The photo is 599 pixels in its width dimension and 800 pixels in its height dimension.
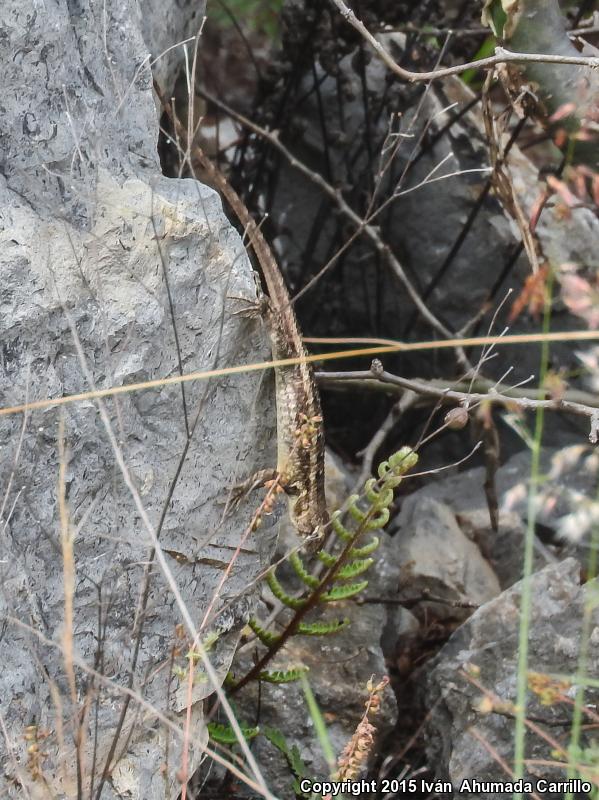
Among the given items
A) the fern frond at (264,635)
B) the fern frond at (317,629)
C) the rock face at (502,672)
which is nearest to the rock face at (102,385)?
the fern frond at (264,635)

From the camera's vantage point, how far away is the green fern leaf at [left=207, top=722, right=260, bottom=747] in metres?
2.62

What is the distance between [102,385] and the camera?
226 centimetres

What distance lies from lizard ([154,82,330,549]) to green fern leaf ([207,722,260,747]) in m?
0.60

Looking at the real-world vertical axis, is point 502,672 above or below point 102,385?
below

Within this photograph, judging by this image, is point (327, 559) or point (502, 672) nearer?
point (327, 559)

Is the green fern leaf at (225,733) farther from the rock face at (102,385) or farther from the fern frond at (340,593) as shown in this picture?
the fern frond at (340,593)

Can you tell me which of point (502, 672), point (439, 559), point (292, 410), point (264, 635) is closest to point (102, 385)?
point (292, 410)

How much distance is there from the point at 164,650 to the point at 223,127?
4.88 meters

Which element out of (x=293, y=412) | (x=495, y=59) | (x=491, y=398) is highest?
(x=495, y=59)

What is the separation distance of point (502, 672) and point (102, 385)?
1.71m

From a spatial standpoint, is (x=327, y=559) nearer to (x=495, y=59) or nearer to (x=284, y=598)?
(x=284, y=598)

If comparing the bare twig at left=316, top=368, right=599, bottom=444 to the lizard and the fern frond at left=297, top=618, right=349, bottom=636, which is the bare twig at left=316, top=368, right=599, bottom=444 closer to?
the lizard

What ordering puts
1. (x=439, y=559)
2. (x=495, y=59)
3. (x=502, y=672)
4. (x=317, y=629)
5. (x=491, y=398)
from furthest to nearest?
(x=439, y=559)
(x=502, y=672)
(x=317, y=629)
(x=495, y=59)
(x=491, y=398)

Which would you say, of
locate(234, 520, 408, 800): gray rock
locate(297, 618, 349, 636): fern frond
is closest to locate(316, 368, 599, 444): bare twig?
locate(297, 618, 349, 636): fern frond
